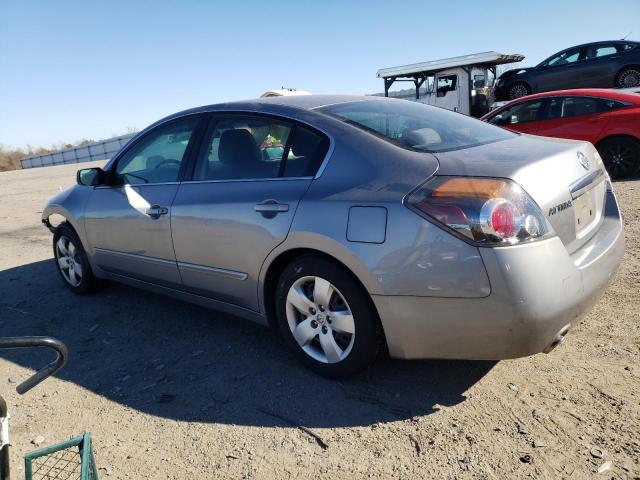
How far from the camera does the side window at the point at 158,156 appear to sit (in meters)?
3.85

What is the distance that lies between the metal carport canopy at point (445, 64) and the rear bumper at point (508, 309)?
14568 millimetres

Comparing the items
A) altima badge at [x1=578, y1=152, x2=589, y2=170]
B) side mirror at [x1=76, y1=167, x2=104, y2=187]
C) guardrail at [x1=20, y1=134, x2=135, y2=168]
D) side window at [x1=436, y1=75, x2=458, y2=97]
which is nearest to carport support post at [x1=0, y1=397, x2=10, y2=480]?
altima badge at [x1=578, y1=152, x2=589, y2=170]

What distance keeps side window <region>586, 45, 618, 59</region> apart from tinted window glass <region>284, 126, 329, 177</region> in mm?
14095

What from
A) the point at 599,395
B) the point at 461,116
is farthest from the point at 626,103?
the point at 599,395

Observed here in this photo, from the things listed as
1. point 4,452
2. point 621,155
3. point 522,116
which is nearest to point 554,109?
point 522,116

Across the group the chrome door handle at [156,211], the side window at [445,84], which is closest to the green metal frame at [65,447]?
the chrome door handle at [156,211]

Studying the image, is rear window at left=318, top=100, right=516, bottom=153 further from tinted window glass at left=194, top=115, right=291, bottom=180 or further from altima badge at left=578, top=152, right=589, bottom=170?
altima badge at left=578, top=152, right=589, bottom=170

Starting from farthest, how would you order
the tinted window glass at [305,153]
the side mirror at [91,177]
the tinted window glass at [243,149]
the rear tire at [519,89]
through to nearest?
the rear tire at [519,89]
the side mirror at [91,177]
the tinted window glass at [243,149]
the tinted window glass at [305,153]

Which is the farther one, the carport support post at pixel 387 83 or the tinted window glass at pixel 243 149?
the carport support post at pixel 387 83

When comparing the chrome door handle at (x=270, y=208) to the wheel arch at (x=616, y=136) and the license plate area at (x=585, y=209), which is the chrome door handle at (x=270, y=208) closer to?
the license plate area at (x=585, y=209)

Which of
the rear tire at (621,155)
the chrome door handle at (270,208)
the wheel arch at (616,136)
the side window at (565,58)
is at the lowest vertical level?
the rear tire at (621,155)

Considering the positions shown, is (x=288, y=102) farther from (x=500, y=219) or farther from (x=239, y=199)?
(x=500, y=219)

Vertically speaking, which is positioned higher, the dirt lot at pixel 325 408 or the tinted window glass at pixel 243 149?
the tinted window glass at pixel 243 149

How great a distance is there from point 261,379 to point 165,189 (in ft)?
5.13
